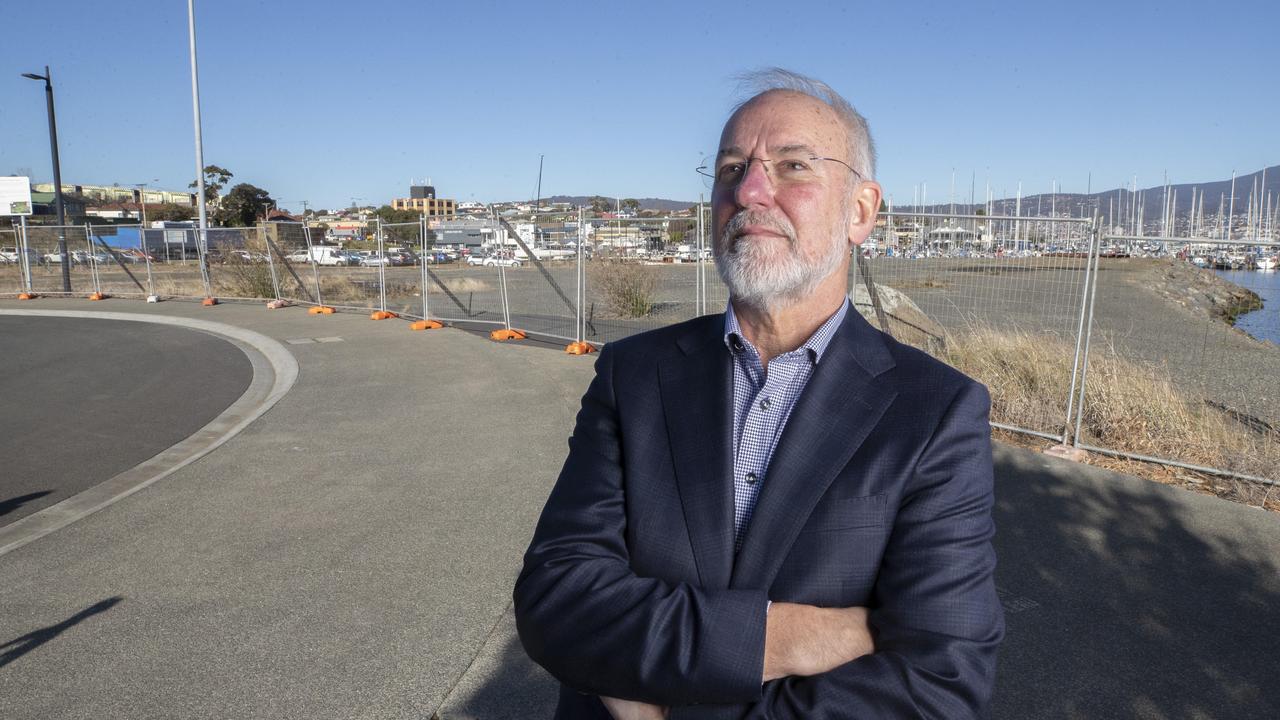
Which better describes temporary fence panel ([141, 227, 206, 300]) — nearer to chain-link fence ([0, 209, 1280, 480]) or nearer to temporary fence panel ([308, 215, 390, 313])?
temporary fence panel ([308, 215, 390, 313])

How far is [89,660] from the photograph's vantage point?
348 centimetres

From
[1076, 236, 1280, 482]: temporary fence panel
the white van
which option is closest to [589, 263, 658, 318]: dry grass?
[1076, 236, 1280, 482]: temporary fence panel

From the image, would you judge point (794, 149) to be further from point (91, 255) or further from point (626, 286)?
point (91, 255)

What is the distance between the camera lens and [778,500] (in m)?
1.53

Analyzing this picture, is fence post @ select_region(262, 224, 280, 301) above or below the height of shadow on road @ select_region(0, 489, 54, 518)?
above

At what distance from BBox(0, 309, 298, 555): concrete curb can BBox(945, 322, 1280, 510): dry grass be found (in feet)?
22.0

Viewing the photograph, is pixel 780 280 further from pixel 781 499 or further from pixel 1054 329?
pixel 1054 329

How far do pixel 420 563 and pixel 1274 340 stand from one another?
6560mm

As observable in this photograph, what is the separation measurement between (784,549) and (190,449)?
6.64 m

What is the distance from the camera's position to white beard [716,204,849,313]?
171 cm

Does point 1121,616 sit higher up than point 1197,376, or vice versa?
point 1197,376

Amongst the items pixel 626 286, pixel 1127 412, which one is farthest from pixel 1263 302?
pixel 626 286

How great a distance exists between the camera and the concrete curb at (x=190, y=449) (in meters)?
5.16

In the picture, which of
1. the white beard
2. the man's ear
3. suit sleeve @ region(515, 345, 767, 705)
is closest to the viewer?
suit sleeve @ region(515, 345, 767, 705)
